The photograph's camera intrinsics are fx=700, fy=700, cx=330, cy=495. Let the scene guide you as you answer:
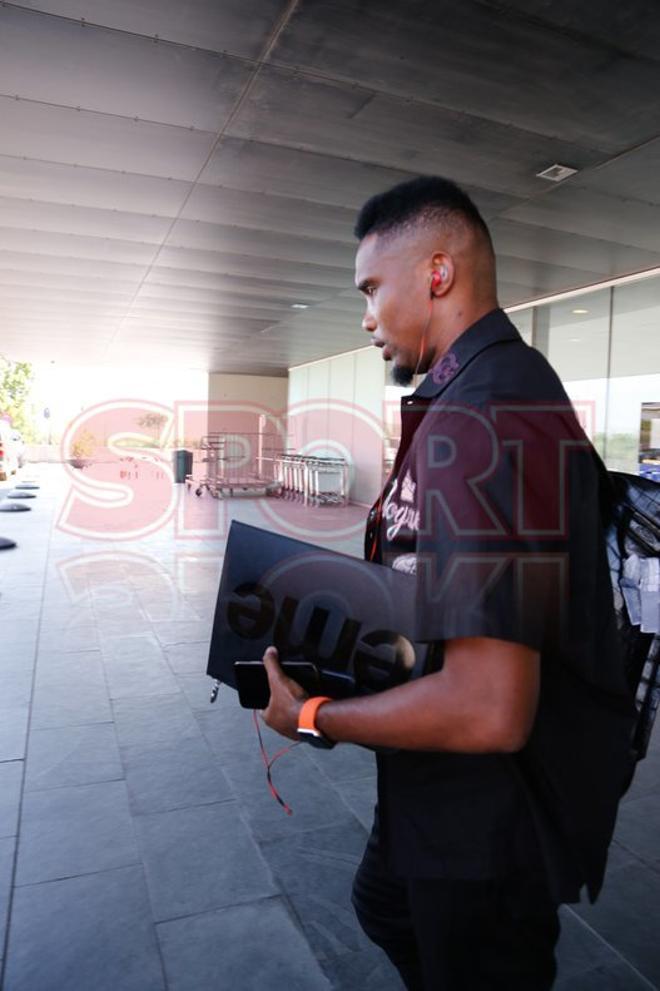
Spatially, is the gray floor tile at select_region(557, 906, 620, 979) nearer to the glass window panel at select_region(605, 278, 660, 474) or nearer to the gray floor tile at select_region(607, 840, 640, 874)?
the gray floor tile at select_region(607, 840, 640, 874)

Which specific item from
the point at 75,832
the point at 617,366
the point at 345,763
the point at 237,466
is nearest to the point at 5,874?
the point at 75,832

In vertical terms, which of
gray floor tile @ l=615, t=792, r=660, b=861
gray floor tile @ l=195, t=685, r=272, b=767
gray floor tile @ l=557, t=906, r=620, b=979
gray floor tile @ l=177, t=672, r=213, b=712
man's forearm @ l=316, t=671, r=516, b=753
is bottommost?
gray floor tile @ l=615, t=792, r=660, b=861

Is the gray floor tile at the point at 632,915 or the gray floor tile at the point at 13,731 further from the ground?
the gray floor tile at the point at 13,731

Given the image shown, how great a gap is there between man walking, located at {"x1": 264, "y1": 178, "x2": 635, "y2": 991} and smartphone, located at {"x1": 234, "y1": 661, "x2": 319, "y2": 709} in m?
0.02

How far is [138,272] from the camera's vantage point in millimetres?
10000

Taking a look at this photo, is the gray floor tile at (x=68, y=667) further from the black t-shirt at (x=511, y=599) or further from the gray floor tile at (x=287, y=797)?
the black t-shirt at (x=511, y=599)

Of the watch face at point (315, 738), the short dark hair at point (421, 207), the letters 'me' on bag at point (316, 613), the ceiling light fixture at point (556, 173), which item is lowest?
the watch face at point (315, 738)

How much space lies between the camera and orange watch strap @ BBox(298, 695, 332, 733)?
119cm

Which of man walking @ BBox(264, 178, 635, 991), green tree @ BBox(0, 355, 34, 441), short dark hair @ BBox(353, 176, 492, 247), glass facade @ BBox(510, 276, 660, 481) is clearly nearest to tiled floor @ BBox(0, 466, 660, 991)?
man walking @ BBox(264, 178, 635, 991)

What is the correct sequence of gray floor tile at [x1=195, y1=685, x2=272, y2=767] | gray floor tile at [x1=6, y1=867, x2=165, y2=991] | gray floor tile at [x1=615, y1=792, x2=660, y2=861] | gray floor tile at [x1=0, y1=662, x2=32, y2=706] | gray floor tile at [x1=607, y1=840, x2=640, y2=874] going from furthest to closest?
gray floor tile at [x1=0, y1=662, x2=32, y2=706] < gray floor tile at [x1=195, y1=685, x2=272, y2=767] < gray floor tile at [x1=615, y1=792, x2=660, y2=861] < gray floor tile at [x1=607, y1=840, x2=640, y2=874] < gray floor tile at [x1=6, y1=867, x2=165, y2=991]

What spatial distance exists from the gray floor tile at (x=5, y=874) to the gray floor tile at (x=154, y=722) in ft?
3.14

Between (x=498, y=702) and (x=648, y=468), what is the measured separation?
879 centimetres

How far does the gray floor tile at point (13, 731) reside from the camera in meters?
3.74

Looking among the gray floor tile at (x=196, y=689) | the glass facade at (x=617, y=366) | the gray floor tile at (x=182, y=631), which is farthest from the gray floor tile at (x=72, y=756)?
the glass facade at (x=617, y=366)
